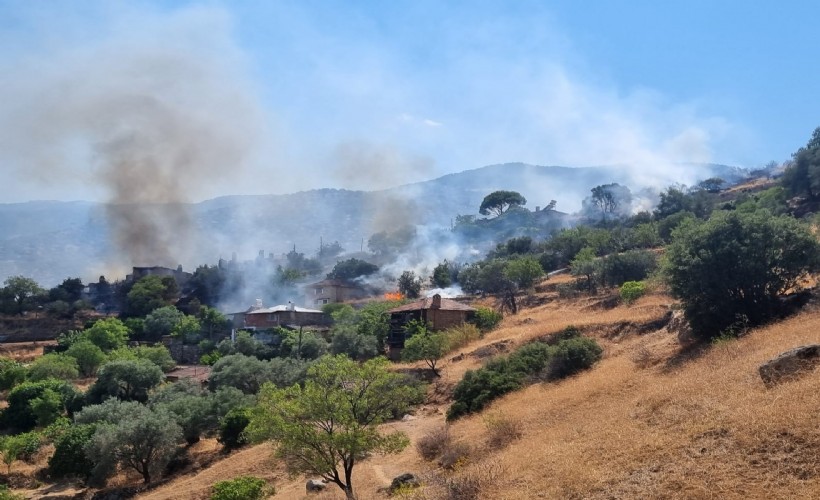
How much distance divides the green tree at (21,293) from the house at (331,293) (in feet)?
105

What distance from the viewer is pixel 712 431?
1148cm

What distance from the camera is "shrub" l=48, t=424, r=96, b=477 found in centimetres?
2998

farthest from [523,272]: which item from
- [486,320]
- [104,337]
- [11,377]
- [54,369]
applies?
[11,377]

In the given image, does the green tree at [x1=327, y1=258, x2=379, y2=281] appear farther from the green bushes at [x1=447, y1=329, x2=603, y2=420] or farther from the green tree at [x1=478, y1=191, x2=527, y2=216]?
the green bushes at [x1=447, y1=329, x2=603, y2=420]

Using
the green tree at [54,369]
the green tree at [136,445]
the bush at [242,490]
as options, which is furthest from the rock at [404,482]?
the green tree at [54,369]

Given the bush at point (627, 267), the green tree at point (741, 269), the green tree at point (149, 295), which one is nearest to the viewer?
the green tree at point (741, 269)

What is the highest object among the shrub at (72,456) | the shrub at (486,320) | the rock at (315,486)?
the shrub at (486,320)

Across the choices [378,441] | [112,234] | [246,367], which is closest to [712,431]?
[378,441]

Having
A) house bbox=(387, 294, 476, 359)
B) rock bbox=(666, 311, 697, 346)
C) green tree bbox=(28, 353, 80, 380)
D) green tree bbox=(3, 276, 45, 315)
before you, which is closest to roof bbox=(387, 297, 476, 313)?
house bbox=(387, 294, 476, 359)

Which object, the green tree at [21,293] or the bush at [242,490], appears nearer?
the bush at [242,490]

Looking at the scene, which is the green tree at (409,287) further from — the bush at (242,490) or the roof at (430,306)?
the bush at (242,490)

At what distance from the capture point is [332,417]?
55.0 ft

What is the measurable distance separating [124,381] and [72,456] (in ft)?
32.8

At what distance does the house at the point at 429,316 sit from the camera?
44875 millimetres
